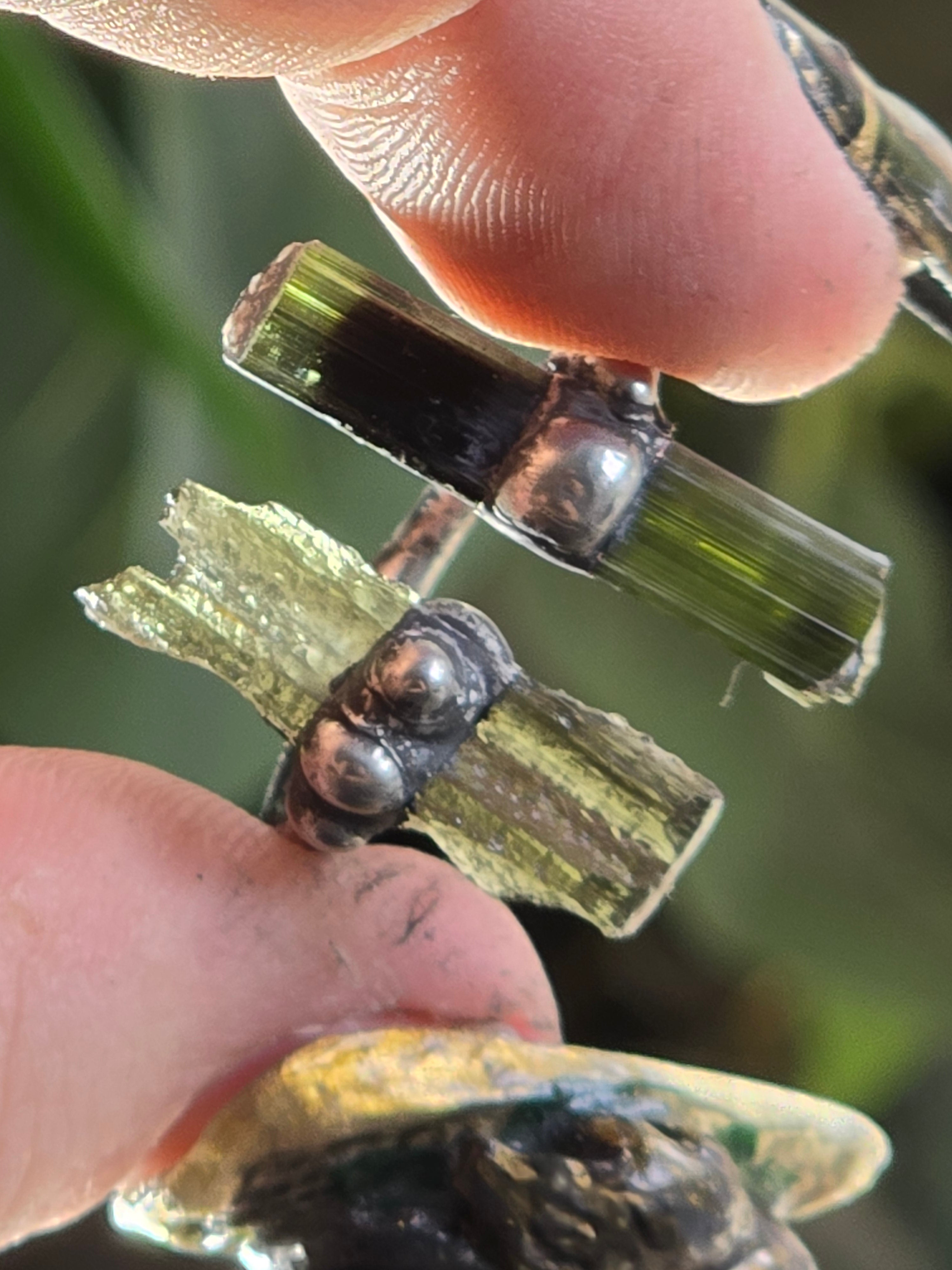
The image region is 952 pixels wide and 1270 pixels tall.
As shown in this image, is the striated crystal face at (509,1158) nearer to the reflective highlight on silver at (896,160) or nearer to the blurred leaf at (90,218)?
the reflective highlight on silver at (896,160)

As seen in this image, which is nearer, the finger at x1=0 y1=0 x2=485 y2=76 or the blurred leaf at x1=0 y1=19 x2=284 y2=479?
the finger at x1=0 y1=0 x2=485 y2=76

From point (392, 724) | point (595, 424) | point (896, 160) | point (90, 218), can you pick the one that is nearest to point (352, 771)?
point (392, 724)

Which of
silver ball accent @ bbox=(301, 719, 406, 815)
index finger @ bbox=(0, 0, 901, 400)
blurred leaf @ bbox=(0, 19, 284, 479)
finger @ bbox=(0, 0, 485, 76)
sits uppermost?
index finger @ bbox=(0, 0, 901, 400)

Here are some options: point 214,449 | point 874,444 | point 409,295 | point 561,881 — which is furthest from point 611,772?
point 874,444

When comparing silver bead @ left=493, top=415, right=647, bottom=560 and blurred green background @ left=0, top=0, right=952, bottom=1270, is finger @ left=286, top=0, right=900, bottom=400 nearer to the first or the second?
silver bead @ left=493, top=415, right=647, bottom=560

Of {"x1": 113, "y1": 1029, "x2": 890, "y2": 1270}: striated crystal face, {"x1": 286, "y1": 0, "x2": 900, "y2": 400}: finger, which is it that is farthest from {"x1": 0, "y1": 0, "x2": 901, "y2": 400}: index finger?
{"x1": 113, "y1": 1029, "x2": 890, "y2": 1270}: striated crystal face

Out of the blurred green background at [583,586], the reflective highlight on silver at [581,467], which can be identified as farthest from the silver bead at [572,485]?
the blurred green background at [583,586]

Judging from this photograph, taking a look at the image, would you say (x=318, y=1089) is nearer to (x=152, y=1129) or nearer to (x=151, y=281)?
(x=152, y=1129)

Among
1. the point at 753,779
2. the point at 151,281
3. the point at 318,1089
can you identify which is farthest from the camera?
the point at 753,779

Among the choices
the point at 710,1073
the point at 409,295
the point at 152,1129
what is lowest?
the point at 152,1129
